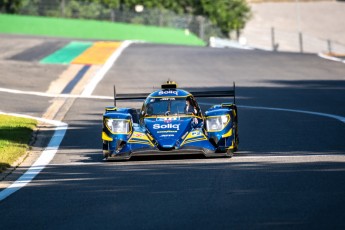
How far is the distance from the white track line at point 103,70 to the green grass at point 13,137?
806cm

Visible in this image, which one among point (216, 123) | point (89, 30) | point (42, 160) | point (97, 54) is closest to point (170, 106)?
point (216, 123)

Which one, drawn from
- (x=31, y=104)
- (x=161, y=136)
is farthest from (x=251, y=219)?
(x=31, y=104)

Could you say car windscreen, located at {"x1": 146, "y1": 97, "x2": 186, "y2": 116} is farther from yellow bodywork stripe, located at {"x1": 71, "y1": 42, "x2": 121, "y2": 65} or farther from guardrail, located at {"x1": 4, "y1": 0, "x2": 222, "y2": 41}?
guardrail, located at {"x1": 4, "y1": 0, "x2": 222, "y2": 41}

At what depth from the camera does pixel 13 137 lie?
854 inches

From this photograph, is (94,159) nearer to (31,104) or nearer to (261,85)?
(31,104)

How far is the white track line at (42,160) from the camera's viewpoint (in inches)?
587

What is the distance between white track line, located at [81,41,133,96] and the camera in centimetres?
3409

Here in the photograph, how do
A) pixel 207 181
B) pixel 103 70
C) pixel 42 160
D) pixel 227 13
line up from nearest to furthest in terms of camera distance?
1. pixel 207 181
2. pixel 42 160
3. pixel 103 70
4. pixel 227 13

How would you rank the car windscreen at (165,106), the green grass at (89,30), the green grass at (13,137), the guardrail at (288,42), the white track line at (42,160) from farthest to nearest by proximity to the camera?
the guardrail at (288,42)
the green grass at (89,30)
the car windscreen at (165,106)
the green grass at (13,137)
the white track line at (42,160)

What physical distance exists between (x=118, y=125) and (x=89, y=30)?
151 feet

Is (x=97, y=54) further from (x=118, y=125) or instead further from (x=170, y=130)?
(x=170, y=130)

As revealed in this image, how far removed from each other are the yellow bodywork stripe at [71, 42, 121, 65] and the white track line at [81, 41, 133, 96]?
22 cm

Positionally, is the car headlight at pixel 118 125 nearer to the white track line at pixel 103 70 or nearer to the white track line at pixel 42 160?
the white track line at pixel 42 160

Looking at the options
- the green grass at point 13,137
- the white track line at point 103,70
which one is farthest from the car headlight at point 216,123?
the white track line at point 103,70
